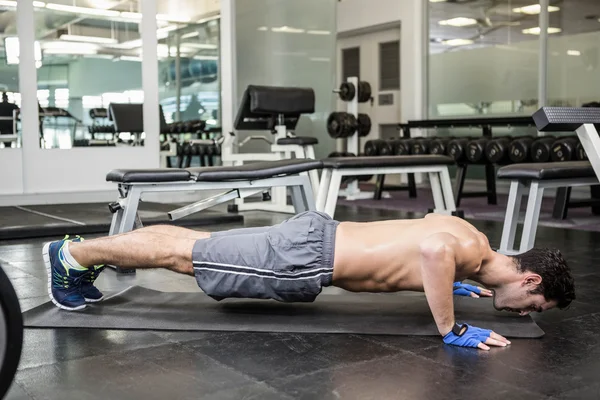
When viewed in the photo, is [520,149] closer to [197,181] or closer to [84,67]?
[197,181]

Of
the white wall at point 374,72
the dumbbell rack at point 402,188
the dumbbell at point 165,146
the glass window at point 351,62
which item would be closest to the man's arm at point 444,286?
the dumbbell rack at point 402,188

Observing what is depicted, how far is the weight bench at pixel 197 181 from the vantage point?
9.16 ft

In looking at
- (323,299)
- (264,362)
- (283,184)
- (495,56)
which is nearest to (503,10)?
(495,56)

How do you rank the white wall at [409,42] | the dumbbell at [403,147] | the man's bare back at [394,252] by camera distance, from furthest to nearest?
the white wall at [409,42], the dumbbell at [403,147], the man's bare back at [394,252]

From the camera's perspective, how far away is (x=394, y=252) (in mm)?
1905

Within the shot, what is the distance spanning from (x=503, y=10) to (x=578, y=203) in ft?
10.6

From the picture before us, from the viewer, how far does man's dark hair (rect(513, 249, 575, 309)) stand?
1.88 m

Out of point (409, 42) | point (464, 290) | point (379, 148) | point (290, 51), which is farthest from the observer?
point (409, 42)

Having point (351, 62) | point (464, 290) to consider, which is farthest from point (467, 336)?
point (351, 62)

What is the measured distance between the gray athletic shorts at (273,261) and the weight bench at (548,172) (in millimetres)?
1206

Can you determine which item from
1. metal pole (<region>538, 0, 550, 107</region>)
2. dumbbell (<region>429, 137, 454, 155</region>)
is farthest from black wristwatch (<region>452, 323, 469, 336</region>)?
metal pole (<region>538, 0, 550, 107</region>)

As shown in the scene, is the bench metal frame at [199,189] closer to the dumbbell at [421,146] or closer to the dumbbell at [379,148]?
the dumbbell at [421,146]

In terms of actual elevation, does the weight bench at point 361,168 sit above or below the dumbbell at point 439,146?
below

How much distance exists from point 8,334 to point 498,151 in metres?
4.89
